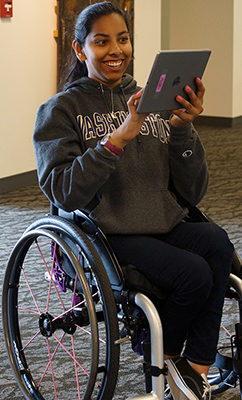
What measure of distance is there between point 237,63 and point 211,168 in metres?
2.82

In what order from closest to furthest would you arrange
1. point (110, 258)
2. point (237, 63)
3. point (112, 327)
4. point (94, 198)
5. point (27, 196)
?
point (112, 327) < point (110, 258) < point (94, 198) < point (27, 196) < point (237, 63)

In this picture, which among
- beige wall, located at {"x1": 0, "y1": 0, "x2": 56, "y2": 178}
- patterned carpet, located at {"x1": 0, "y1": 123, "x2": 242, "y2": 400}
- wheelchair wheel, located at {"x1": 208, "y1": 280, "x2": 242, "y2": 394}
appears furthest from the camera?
beige wall, located at {"x1": 0, "y1": 0, "x2": 56, "y2": 178}

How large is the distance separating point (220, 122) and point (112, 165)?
6112 mm

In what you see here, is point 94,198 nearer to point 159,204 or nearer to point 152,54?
point 159,204

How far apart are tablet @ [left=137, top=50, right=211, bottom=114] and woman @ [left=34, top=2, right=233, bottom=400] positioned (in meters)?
0.03

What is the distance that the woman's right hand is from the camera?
131cm

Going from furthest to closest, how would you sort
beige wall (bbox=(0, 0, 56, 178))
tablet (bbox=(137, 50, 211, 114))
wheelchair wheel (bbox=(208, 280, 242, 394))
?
beige wall (bbox=(0, 0, 56, 178))
wheelchair wheel (bbox=(208, 280, 242, 394))
tablet (bbox=(137, 50, 211, 114))

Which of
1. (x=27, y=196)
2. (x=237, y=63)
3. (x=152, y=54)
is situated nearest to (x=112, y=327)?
(x=27, y=196)

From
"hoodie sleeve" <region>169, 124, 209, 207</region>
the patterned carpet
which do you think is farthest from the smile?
the patterned carpet

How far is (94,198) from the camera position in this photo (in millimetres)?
1511

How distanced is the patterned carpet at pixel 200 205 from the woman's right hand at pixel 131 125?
0.80 metres

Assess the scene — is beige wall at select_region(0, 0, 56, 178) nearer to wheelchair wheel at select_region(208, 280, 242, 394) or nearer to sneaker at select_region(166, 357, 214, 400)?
wheelchair wheel at select_region(208, 280, 242, 394)

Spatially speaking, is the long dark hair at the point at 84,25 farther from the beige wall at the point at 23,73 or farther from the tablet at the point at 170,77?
the beige wall at the point at 23,73

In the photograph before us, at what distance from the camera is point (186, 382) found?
1.33 m
